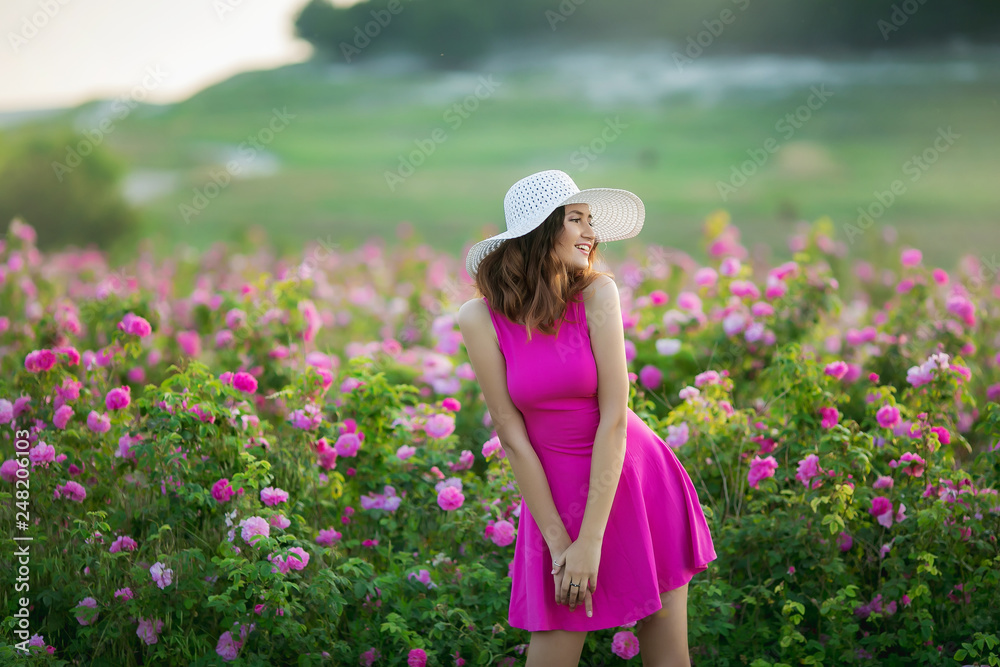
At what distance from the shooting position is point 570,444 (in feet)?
6.99

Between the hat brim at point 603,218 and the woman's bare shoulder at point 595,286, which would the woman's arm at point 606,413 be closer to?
the woman's bare shoulder at point 595,286

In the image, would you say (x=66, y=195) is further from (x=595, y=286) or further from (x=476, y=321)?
(x=595, y=286)

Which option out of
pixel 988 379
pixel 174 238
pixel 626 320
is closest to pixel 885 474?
pixel 626 320

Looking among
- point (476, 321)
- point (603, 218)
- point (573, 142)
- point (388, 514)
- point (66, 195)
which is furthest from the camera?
point (573, 142)

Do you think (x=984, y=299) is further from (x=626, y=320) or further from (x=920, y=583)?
(x=920, y=583)

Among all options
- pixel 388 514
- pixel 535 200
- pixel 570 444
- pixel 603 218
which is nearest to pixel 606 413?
pixel 570 444

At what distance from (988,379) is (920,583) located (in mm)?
2143

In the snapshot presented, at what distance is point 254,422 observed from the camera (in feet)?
9.86

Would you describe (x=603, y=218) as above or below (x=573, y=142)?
above

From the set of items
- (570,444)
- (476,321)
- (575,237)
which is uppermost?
(575,237)

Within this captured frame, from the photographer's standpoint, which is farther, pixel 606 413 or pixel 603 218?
pixel 603 218

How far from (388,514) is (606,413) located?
4.18 ft

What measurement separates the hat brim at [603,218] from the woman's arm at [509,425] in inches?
6.6

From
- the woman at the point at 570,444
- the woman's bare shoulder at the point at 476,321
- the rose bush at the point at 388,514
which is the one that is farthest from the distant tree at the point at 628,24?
the woman's bare shoulder at the point at 476,321
